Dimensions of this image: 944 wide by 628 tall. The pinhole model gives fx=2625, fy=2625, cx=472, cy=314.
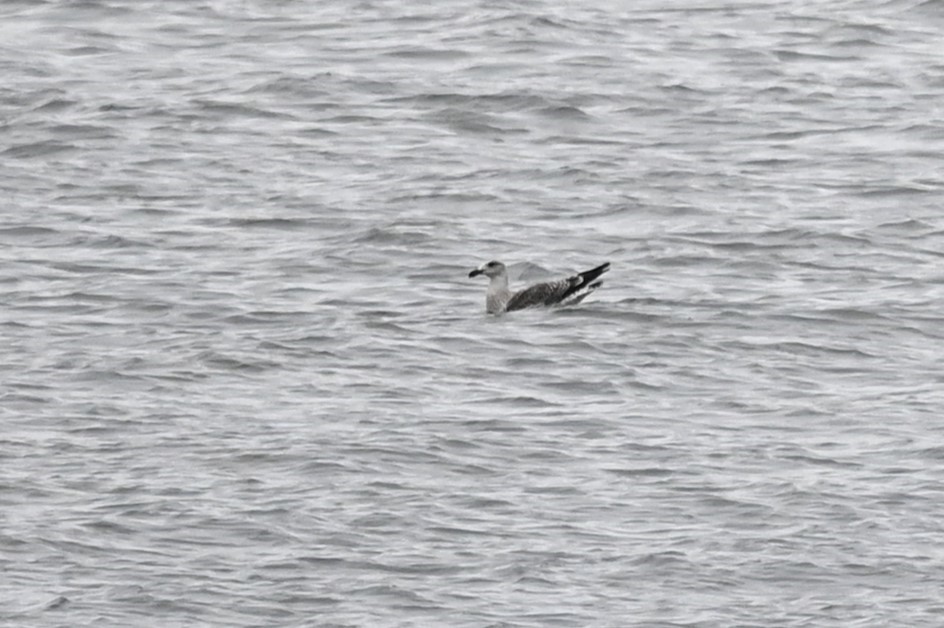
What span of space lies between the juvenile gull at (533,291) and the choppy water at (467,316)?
0.43ft

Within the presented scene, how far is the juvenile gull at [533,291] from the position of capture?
58.4ft

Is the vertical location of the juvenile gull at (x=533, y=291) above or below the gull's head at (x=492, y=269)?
below

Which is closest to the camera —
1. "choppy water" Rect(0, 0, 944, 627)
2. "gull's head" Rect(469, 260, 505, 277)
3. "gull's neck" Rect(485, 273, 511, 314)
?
"choppy water" Rect(0, 0, 944, 627)

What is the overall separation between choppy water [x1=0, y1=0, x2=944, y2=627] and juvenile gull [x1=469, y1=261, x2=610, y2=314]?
132mm

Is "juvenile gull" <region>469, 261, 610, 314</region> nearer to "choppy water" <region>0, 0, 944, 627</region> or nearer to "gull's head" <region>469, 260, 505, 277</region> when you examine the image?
"gull's head" <region>469, 260, 505, 277</region>

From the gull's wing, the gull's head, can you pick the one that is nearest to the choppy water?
the gull's wing

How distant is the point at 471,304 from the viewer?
18297 millimetres

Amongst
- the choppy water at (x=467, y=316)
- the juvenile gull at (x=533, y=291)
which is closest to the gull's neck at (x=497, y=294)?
the juvenile gull at (x=533, y=291)

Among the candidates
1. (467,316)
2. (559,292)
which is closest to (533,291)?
(559,292)

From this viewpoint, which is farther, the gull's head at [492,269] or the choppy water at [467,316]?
the gull's head at [492,269]

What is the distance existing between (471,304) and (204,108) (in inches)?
254

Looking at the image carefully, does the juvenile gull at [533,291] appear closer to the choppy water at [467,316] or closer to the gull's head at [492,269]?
the gull's head at [492,269]

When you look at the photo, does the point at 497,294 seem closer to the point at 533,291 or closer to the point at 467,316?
the point at 467,316

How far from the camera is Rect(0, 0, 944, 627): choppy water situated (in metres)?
11.6
